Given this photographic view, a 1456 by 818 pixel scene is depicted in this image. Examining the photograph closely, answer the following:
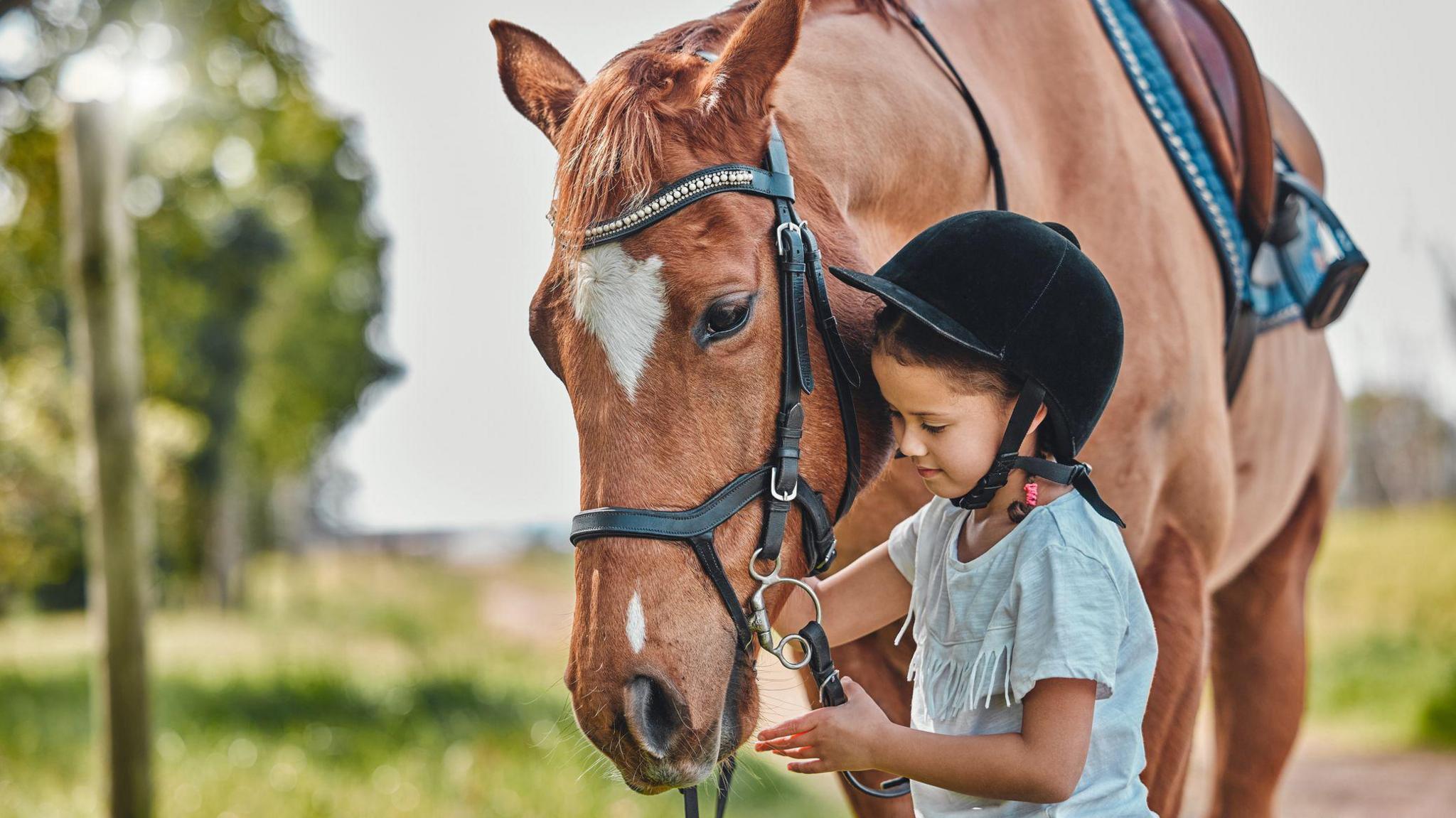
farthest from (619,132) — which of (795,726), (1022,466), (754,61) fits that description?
(795,726)

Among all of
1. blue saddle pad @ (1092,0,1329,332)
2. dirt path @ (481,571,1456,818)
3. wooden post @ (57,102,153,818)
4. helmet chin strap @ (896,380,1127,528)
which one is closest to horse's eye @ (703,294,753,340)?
helmet chin strap @ (896,380,1127,528)

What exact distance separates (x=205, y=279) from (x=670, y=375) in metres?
17.2

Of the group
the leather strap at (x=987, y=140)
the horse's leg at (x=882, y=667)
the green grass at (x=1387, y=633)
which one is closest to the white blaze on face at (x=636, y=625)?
the horse's leg at (x=882, y=667)

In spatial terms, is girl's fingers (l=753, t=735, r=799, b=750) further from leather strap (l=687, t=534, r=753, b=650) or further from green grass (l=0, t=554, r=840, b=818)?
green grass (l=0, t=554, r=840, b=818)

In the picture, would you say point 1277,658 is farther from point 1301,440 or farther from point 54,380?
point 54,380

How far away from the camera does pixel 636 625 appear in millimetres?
1501

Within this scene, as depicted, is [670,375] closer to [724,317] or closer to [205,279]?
[724,317]

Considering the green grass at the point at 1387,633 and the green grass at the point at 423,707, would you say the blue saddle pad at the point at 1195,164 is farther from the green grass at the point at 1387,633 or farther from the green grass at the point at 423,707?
the green grass at the point at 1387,633

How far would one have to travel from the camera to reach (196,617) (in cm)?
1683

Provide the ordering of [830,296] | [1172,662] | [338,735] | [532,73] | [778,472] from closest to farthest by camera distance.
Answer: [778,472]
[830,296]
[532,73]
[1172,662]
[338,735]

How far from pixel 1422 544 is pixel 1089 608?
37.9 ft

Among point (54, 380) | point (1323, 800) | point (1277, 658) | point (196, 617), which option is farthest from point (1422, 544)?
point (196, 617)

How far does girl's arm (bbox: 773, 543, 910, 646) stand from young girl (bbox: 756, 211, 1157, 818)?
0.21 meters

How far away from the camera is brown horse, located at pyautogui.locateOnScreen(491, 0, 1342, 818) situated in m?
1.55
